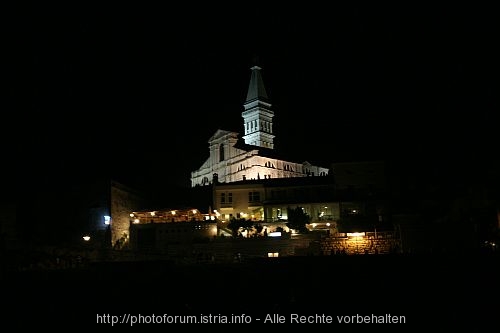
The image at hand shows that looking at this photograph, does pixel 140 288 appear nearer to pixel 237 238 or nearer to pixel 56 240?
pixel 237 238

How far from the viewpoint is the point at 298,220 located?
48.2m

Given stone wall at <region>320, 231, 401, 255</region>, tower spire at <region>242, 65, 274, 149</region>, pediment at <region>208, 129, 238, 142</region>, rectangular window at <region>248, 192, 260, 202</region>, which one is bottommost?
stone wall at <region>320, 231, 401, 255</region>

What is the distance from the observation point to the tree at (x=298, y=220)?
157ft

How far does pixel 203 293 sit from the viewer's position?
39.8m

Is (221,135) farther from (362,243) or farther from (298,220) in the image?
(362,243)

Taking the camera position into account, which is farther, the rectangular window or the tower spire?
the tower spire

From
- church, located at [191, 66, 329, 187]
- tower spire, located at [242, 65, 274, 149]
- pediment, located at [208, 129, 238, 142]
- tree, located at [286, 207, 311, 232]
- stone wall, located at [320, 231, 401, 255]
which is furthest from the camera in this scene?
tower spire, located at [242, 65, 274, 149]

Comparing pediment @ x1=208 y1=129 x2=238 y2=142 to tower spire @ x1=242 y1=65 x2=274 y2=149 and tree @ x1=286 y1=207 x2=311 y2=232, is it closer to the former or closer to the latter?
tower spire @ x1=242 y1=65 x2=274 y2=149

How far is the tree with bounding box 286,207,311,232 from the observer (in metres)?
47.8

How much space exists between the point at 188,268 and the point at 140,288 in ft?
10.5

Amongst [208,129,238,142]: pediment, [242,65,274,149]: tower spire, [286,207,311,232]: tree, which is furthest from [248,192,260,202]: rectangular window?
[242,65,274,149]: tower spire

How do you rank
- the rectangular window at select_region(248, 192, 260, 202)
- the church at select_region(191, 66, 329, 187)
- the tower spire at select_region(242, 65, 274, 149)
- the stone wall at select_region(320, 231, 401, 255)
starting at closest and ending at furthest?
the stone wall at select_region(320, 231, 401, 255) → the rectangular window at select_region(248, 192, 260, 202) → the church at select_region(191, 66, 329, 187) → the tower spire at select_region(242, 65, 274, 149)

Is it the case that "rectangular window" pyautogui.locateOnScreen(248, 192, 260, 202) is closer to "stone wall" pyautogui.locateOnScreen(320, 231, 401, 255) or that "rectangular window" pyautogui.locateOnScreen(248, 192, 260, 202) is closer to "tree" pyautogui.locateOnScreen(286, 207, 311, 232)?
"tree" pyautogui.locateOnScreen(286, 207, 311, 232)

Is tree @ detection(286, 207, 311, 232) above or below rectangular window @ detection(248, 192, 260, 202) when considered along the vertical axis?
below
